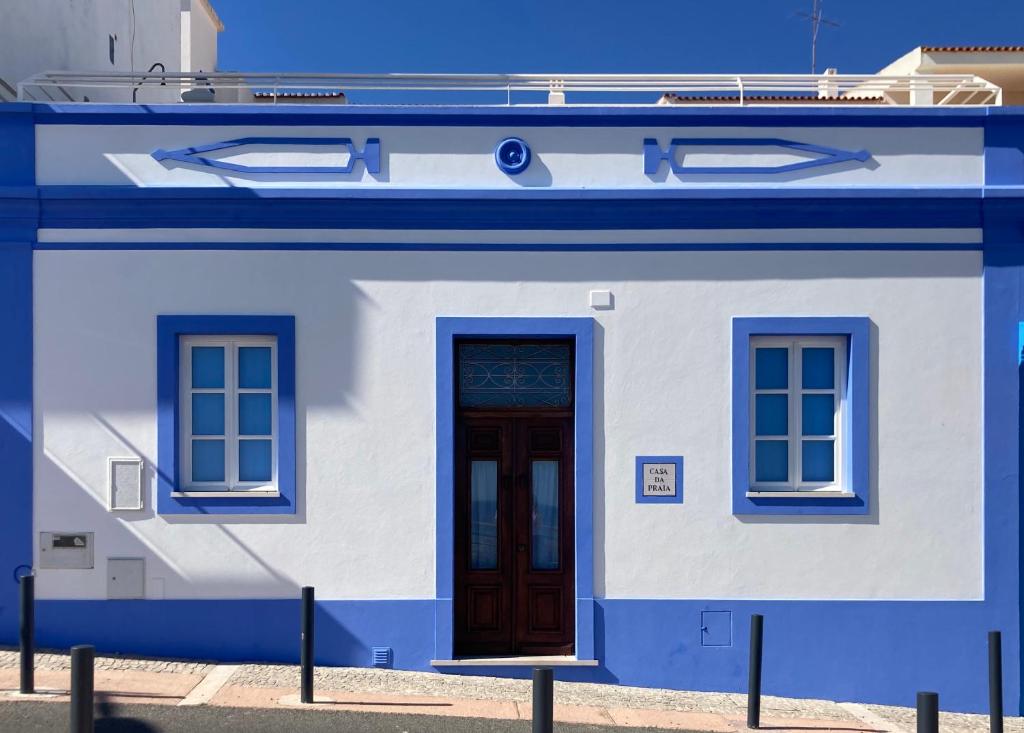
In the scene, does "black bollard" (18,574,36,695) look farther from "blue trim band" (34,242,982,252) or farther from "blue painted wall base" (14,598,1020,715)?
"blue trim band" (34,242,982,252)

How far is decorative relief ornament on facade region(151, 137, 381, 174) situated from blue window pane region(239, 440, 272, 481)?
7.26 ft

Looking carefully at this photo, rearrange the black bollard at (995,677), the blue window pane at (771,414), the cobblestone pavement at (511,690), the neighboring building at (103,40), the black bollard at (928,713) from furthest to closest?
the neighboring building at (103,40)
the blue window pane at (771,414)
the cobblestone pavement at (511,690)
the black bollard at (995,677)
the black bollard at (928,713)

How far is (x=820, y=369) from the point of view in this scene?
26.0 ft

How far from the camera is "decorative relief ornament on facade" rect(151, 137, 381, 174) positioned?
25.3 feet

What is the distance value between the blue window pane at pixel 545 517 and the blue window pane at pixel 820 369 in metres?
2.23

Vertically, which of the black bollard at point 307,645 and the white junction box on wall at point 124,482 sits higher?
the white junction box on wall at point 124,482

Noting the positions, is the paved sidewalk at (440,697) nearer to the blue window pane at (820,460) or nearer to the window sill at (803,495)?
the window sill at (803,495)

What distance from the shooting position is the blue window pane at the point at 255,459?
7.79m

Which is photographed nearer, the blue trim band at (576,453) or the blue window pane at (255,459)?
the blue trim band at (576,453)

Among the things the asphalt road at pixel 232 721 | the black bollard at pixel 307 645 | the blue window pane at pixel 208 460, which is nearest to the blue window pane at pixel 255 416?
the blue window pane at pixel 208 460

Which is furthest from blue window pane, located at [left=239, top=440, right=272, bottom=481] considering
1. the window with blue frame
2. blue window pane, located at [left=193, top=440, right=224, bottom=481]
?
blue window pane, located at [left=193, top=440, right=224, bottom=481]

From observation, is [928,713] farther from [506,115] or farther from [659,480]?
[506,115]

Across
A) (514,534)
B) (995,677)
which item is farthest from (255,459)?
(995,677)

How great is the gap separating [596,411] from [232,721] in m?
3.52
